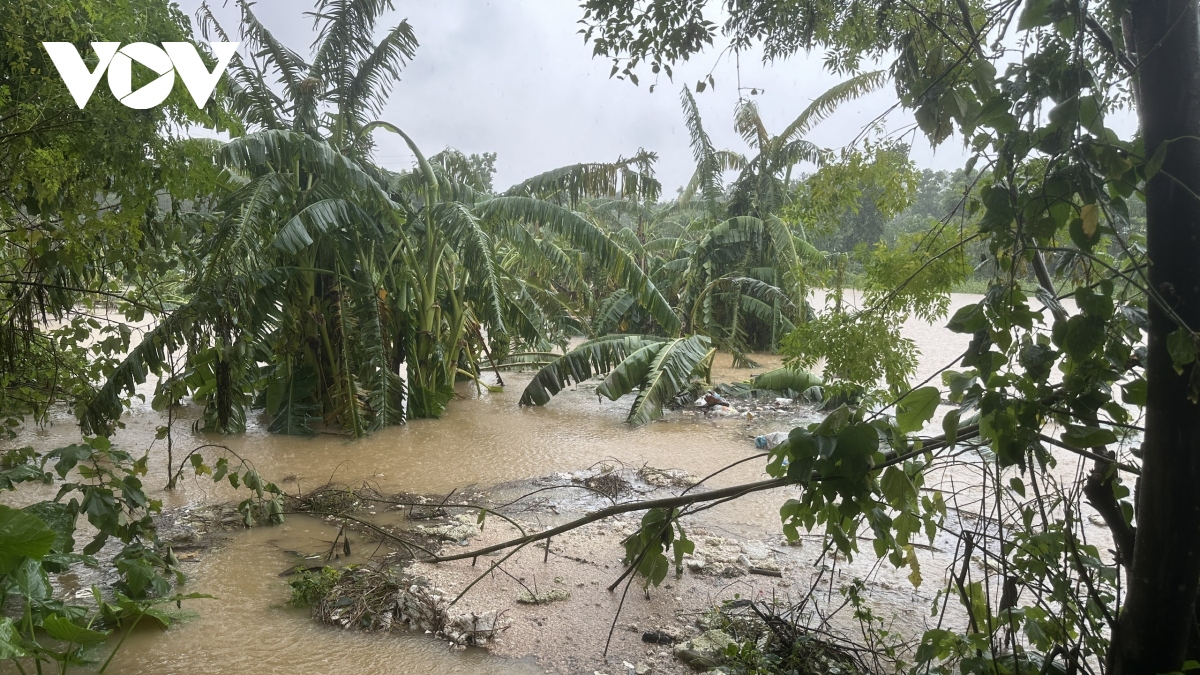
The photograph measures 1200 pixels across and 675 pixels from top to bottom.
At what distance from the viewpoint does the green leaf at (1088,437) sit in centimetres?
140

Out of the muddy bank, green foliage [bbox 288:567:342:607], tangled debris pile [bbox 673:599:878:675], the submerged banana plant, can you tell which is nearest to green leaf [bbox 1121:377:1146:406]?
the muddy bank

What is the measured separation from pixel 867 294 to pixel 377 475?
15.0 feet

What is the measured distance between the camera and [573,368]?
8023 millimetres

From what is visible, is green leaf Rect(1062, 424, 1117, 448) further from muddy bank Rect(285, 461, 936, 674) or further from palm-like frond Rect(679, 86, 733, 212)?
palm-like frond Rect(679, 86, 733, 212)

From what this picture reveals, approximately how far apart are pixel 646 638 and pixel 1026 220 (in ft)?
7.91

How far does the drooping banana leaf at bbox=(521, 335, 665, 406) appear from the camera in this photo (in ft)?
26.4

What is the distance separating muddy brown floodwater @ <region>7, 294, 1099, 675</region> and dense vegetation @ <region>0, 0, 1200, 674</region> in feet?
0.81

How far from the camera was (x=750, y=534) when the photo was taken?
4.62 meters

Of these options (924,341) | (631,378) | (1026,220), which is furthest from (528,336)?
(924,341)

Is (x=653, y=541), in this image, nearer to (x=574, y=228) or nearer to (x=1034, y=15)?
(x=1034, y=15)

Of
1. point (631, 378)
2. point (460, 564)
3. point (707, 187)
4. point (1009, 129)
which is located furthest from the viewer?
point (707, 187)

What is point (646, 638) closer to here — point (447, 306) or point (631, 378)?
point (631, 378)

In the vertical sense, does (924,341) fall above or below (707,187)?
below

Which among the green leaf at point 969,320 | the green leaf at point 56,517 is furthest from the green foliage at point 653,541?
the green leaf at point 56,517
